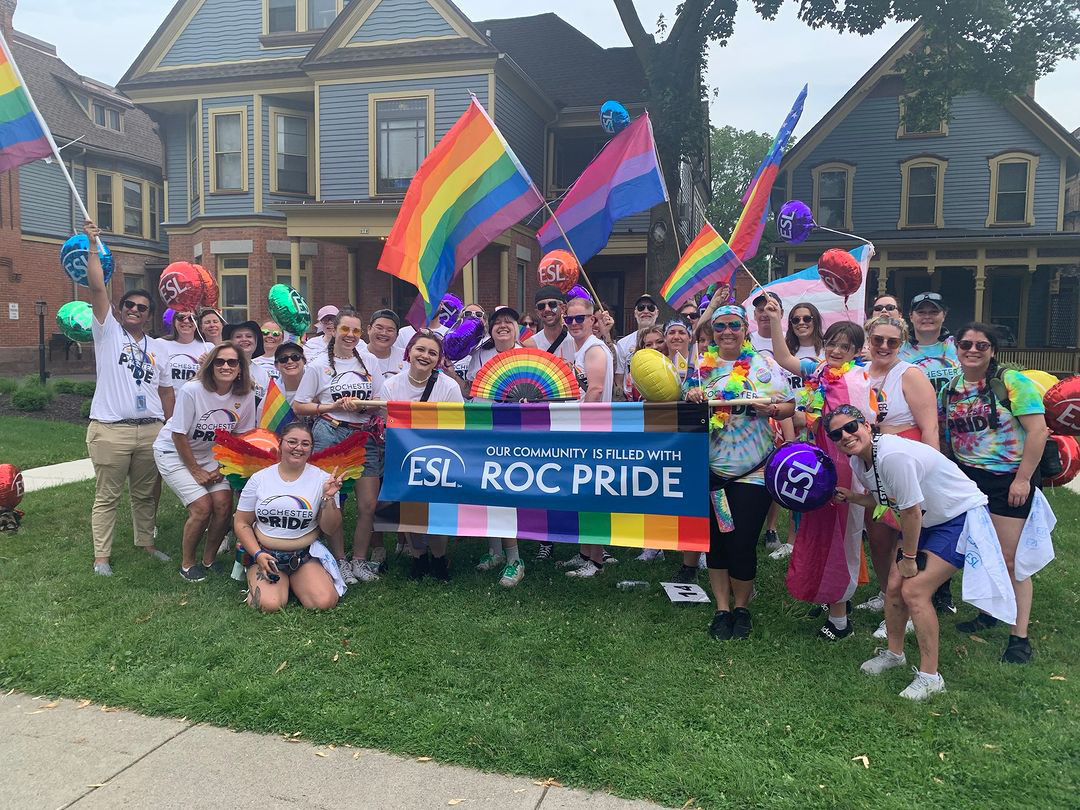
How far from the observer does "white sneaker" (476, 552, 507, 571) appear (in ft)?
17.8

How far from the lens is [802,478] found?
3658mm

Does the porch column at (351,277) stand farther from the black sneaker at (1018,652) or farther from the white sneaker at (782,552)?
the black sneaker at (1018,652)

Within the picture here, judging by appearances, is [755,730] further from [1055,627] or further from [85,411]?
[85,411]

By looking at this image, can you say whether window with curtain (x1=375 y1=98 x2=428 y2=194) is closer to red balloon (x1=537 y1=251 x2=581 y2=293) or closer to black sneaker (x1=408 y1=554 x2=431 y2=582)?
red balloon (x1=537 y1=251 x2=581 y2=293)

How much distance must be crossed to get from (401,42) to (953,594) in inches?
619

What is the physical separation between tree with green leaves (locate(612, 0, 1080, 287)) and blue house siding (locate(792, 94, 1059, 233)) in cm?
346

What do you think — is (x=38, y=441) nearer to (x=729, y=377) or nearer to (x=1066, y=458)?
(x=729, y=377)

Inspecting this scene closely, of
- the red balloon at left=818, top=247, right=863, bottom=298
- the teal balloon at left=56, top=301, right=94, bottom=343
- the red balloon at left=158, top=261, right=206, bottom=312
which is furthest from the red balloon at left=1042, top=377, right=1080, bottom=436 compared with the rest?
the teal balloon at left=56, top=301, right=94, bottom=343

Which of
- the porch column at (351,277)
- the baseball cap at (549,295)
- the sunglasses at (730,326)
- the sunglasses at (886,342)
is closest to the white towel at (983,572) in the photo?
the sunglasses at (886,342)

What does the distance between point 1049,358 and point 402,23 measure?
17739mm

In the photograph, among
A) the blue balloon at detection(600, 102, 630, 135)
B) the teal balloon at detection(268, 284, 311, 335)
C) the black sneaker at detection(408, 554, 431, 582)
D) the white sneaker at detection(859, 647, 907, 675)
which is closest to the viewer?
the white sneaker at detection(859, 647, 907, 675)

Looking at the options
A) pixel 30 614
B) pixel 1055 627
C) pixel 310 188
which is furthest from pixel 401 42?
pixel 1055 627

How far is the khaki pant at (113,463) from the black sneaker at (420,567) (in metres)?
2.03

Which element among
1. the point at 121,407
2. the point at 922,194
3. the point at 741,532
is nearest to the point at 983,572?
the point at 741,532
